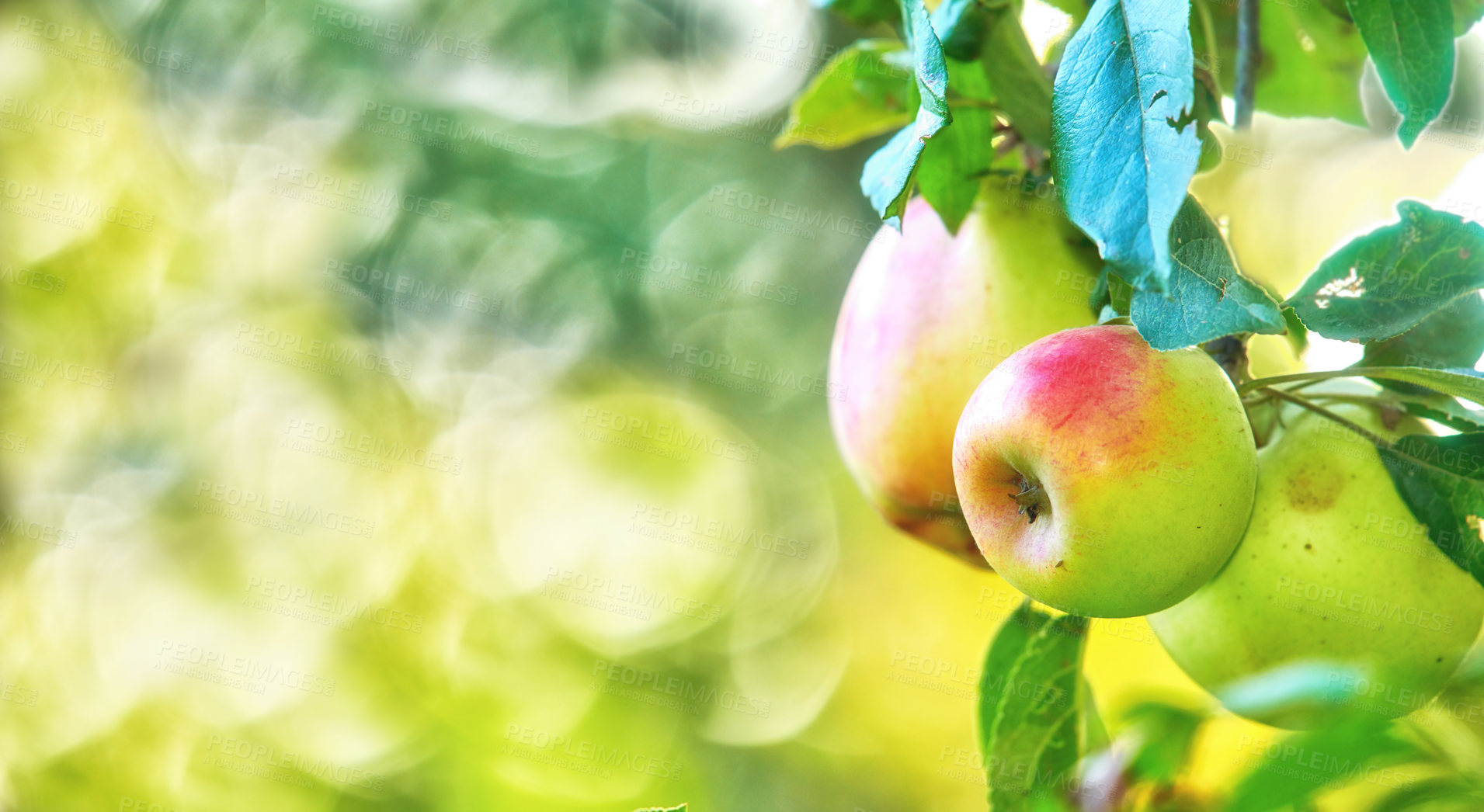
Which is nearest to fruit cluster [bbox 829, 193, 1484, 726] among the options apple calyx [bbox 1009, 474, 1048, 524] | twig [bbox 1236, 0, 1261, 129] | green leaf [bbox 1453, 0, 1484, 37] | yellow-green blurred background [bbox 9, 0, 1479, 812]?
apple calyx [bbox 1009, 474, 1048, 524]

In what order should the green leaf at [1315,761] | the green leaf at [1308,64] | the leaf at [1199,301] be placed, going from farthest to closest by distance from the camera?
the green leaf at [1308,64], the leaf at [1199,301], the green leaf at [1315,761]

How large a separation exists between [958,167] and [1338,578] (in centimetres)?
29

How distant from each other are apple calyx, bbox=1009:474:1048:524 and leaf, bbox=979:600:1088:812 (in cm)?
16

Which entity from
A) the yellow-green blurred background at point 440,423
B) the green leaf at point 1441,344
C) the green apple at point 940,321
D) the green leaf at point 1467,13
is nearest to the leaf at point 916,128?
the green apple at point 940,321

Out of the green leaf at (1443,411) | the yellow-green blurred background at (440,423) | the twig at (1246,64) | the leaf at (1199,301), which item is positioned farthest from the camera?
the yellow-green blurred background at (440,423)

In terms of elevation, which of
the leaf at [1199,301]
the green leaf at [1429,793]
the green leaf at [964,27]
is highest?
the green leaf at [964,27]

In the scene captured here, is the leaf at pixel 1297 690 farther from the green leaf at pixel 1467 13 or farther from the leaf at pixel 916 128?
the green leaf at pixel 1467 13

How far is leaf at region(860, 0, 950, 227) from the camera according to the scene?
1.18ft

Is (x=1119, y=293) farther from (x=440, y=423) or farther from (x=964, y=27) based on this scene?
(x=440, y=423)

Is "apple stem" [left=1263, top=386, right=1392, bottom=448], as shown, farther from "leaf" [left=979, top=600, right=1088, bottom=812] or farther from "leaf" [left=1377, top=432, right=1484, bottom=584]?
"leaf" [left=979, top=600, right=1088, bottom=812]

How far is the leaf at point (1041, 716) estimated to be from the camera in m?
0.55

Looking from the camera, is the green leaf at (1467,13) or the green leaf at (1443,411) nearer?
the green leaf at (1443,411)

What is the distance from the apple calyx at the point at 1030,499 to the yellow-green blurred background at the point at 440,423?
2502 mm

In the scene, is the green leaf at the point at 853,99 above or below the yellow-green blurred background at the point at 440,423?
above
